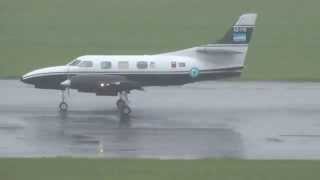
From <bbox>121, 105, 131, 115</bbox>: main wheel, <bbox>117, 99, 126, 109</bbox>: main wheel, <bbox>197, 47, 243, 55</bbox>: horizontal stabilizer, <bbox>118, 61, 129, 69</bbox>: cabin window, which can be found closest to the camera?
<bbox>121, 105, 131, 115</bbox>: main wheel

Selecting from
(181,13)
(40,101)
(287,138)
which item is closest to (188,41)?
(181,13)

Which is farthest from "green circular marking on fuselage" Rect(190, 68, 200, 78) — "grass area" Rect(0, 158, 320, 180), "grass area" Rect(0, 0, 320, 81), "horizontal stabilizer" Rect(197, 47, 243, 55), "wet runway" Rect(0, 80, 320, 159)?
"grass area" Rect(0, 158, 320, 180)

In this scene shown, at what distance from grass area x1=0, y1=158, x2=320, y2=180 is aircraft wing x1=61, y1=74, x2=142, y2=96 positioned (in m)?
8.68

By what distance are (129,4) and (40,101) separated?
33322mm

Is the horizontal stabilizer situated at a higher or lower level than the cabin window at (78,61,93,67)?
higher

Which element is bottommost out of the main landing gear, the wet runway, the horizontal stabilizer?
the wet runway

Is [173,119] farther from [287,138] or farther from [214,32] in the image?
[214,32]

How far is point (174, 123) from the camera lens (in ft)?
96.0

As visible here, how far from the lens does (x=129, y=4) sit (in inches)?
2611

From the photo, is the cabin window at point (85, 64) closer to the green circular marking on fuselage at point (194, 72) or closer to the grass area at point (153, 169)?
the green circular marking on fuselage at point (194, 72)

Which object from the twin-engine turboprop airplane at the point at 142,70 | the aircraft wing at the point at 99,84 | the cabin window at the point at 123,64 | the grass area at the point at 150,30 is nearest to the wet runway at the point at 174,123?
the aircraft wing at the point at 99,84

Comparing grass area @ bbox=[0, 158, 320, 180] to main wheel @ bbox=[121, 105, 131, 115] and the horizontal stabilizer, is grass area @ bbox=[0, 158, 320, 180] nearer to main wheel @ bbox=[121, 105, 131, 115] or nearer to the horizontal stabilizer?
main wheel @ bbox=[121, 105, 131, 115]

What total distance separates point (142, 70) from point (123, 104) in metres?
1.80

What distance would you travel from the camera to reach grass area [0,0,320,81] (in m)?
45.4
